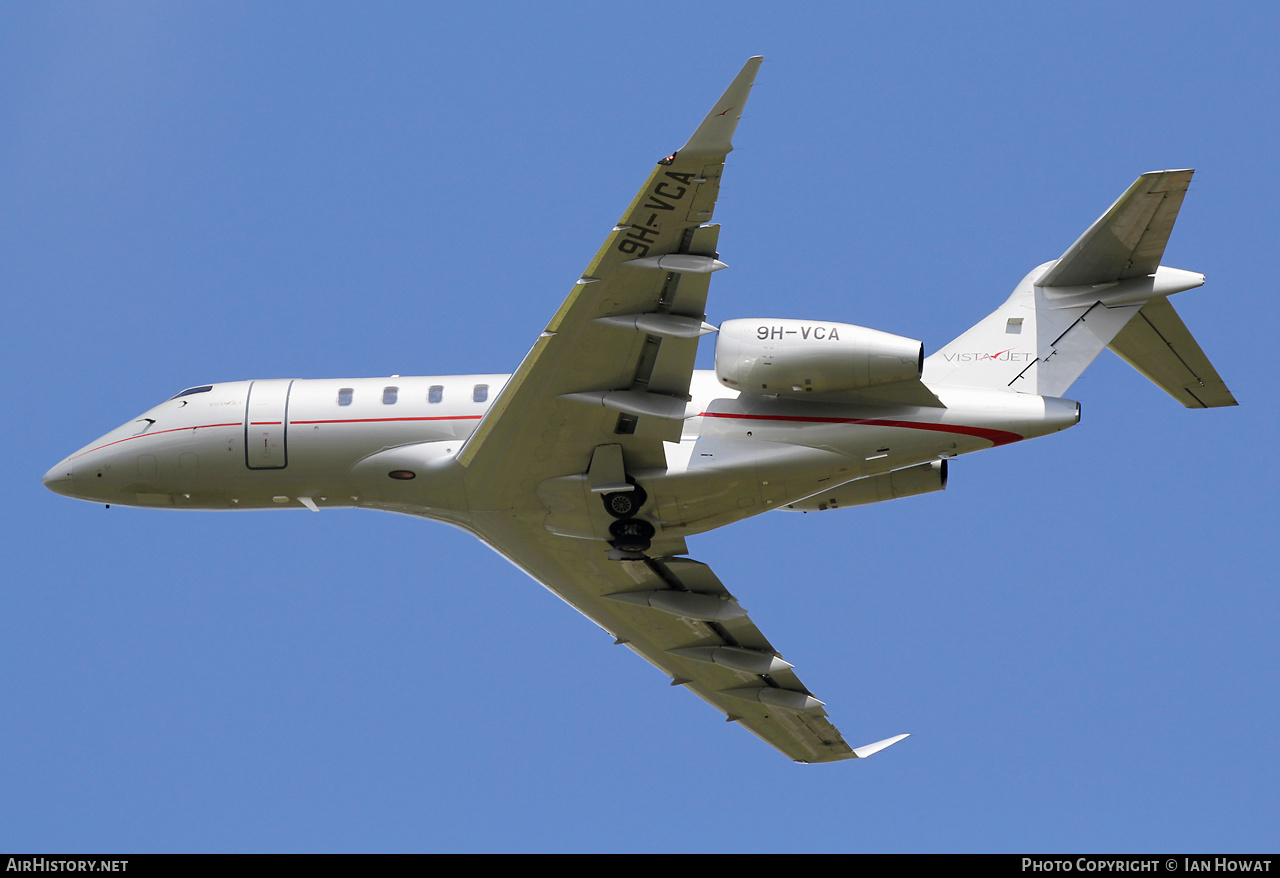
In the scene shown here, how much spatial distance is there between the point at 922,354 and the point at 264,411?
10893mm

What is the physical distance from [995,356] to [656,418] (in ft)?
19.6

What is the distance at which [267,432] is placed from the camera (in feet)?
80.8

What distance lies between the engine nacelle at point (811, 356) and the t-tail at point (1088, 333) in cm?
212

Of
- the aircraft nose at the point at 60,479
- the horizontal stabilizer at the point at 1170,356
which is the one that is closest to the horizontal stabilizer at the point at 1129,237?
the horizontal stabilizer at the point at 1170,356

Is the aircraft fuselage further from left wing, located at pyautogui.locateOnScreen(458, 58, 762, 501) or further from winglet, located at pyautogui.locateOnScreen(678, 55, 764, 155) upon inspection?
winglet, located at pyautogui.locateOnScreen(678, 55, 764, 155)

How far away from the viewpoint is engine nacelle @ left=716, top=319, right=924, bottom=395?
2234 centimetres

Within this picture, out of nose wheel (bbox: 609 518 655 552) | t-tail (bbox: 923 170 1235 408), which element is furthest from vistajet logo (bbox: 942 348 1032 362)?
nose wheel (bbox: 609 518 655 552)

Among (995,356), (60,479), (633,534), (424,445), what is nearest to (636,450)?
(633,534)

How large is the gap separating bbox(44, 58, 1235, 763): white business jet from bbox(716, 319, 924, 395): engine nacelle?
0.10 ft

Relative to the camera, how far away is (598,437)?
2295cm

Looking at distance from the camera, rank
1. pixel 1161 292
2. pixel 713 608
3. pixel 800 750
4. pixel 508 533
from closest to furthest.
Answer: pixel 1161 292 → pixel 508 533 → pixel 713 608 → pixel 800 750
